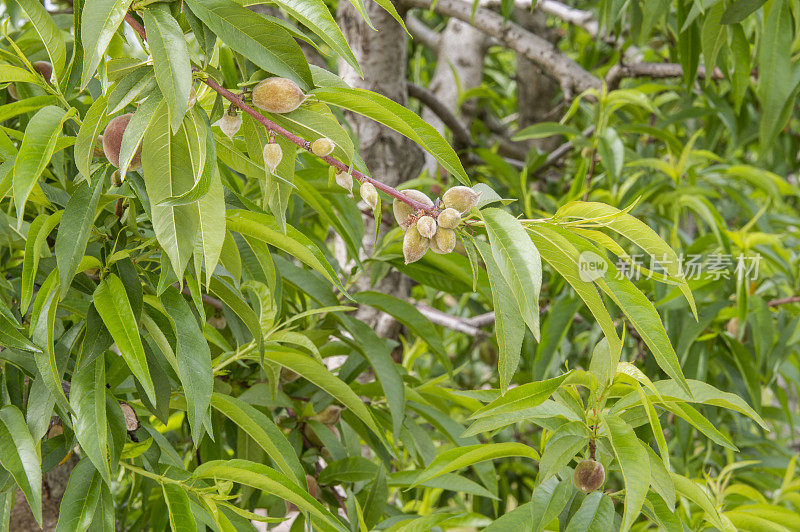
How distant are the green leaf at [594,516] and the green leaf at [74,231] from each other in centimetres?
33

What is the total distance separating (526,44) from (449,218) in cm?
87

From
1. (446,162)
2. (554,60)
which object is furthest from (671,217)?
(446,162)

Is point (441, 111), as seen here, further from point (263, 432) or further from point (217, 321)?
point (263, 432)

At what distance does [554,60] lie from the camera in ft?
3.69

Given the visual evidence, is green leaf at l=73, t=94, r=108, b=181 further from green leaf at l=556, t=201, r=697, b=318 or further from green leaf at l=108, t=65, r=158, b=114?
green leaf at l=556, t=201, r=697, b=318

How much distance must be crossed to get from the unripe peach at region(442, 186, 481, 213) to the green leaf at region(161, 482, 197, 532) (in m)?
0.24

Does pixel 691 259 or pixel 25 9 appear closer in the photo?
pixel 25 9

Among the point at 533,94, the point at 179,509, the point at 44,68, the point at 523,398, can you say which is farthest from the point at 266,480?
the point at 533,94

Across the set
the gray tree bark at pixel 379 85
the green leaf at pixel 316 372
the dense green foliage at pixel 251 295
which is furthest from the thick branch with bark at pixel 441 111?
the green leaf at pixel 316 372

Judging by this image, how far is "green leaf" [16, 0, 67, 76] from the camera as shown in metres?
0.41

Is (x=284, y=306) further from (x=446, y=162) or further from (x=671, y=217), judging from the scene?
(x=671, y=217)

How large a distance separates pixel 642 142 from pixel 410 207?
1269 millimetres

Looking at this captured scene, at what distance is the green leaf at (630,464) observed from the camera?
39cm

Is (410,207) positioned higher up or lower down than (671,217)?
higher up
